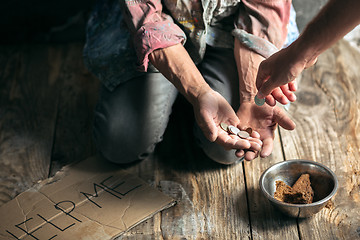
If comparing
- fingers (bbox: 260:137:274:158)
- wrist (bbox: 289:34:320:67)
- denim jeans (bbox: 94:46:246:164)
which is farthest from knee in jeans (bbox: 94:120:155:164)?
wrist (bbox: 289:34:320:67)

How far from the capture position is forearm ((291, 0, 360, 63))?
893 millimetres

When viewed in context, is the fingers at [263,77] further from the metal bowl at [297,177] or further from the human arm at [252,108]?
the metal bowl at [297,177]

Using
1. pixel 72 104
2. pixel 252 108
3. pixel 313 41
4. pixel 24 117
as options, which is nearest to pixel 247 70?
pixel 252 108

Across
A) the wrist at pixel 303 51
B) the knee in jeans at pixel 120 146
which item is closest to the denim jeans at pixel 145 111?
the knee in jeans at pixel 120 146

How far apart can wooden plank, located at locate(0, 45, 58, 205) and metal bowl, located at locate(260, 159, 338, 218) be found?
67cm

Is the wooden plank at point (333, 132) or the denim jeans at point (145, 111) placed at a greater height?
the denim jeans at point (145, 111)

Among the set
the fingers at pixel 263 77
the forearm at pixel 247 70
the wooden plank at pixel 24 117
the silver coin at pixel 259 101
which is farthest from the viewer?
the wooden plank at pixel 24 117

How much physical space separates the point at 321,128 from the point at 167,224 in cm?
62

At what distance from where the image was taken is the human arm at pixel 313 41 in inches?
35.4

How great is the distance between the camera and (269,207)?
4.09 ft

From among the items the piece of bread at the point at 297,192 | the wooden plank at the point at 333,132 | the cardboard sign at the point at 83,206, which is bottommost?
the wooden plank at the point at 333,132

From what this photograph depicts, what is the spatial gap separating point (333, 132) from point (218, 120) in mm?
467

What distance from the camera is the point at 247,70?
1290 mm

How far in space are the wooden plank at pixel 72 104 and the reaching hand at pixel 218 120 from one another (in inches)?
18.0
